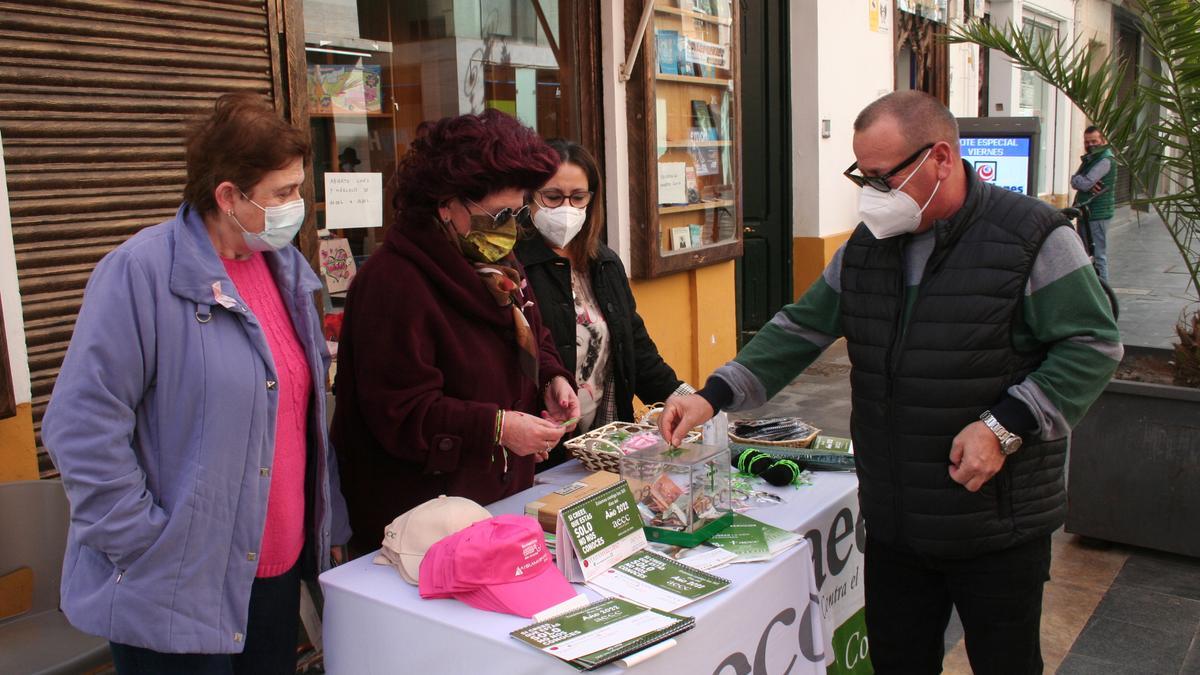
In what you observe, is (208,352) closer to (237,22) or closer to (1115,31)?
(237,22)

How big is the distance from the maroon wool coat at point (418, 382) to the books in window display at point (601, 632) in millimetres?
565

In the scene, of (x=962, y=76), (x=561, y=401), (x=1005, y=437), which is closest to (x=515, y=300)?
(x=561, y=401)

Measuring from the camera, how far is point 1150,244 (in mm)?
16578

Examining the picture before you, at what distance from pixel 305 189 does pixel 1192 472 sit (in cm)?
365

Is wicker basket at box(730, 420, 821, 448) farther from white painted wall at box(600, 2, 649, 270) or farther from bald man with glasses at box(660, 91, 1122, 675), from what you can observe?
white painted wall at box(600, 2, 649, 270)

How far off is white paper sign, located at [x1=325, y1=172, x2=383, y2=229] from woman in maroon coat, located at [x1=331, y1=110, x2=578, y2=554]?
159 centimetres

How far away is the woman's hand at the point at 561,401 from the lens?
9.16ft

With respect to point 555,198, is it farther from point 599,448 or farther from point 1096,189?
point 1096,189

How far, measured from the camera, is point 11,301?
2.82m

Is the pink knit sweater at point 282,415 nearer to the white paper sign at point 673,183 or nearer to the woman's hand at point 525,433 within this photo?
the woman's hand at point 525,433

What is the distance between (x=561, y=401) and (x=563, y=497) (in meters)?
0.34

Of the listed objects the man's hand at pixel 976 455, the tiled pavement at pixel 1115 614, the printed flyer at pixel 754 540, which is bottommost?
the tiled pavement at pixel 1115 614

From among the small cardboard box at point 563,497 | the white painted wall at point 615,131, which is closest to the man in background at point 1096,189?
the white painted wall at point 615,131

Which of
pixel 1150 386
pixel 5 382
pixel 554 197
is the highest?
pixel 554 197
